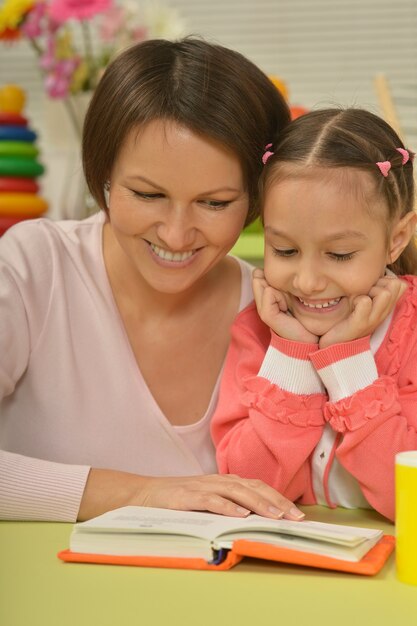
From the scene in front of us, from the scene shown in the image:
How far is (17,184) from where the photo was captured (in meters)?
2.54

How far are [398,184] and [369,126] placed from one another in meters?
0.09

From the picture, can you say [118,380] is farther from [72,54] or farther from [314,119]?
[72,54]

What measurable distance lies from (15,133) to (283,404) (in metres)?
1.46

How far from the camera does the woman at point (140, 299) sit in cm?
132

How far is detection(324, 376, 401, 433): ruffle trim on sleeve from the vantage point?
4.26 feet

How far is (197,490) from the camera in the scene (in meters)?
1.24

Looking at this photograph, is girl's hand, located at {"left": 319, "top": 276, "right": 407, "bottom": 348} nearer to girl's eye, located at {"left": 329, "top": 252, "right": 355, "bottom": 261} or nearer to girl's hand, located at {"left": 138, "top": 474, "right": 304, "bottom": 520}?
girl's eye, located at {"left": 329, "top": 252, "right": 355, "bottom": 261}

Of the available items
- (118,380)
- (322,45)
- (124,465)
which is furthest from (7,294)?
(322,45)

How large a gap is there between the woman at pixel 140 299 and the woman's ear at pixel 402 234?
23 centimetres

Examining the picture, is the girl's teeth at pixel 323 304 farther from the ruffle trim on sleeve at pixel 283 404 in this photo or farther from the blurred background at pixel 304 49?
the blurred background at pixel 304 49

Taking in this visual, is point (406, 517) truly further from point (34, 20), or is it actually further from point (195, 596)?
point (34, 20)

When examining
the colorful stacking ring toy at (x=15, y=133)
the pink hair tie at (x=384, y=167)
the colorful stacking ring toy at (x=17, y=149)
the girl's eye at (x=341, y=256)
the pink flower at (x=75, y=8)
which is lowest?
the colorful stacking ring toy at (x=17, y=149)

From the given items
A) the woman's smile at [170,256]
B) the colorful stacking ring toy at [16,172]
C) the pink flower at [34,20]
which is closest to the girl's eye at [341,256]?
the woman's smile at [170,256]

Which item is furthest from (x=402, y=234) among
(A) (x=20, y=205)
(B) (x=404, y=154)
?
(A) (x=20, y=205)
